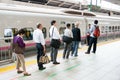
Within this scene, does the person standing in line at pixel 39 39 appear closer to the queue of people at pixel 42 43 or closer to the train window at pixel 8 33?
the queue of people at pixel 42 43

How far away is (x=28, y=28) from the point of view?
11.4 m

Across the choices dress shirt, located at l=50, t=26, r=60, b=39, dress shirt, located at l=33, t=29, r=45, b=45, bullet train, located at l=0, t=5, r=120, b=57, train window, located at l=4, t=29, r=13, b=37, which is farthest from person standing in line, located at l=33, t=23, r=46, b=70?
train window, located at l=4, t=29, r=13, b=37

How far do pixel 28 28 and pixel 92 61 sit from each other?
3694mm

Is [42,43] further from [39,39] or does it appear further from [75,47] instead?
[75,47]

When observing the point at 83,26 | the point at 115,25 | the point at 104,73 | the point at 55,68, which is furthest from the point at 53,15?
the point at 115,25

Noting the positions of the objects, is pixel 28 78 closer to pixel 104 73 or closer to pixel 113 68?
pixel 104 73

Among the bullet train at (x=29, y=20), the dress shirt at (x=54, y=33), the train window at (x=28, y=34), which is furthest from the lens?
the train window at (x=28, y=34)

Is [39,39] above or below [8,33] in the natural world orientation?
below

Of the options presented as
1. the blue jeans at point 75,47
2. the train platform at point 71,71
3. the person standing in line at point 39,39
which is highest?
the person standing in line at point 39,39

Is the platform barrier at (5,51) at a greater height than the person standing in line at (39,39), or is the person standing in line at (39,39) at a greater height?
the person standing in line at (39,39)

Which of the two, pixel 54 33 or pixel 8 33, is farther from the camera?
pixel 8 33

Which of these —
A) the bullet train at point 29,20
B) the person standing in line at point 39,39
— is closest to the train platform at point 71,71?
the person standing in line at point 39,39

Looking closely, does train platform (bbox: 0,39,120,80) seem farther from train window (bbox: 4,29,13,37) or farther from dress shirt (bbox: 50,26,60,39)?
train window (bbox: 4,29,13,37)

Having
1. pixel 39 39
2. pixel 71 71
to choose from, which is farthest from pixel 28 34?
pixel 71 71
